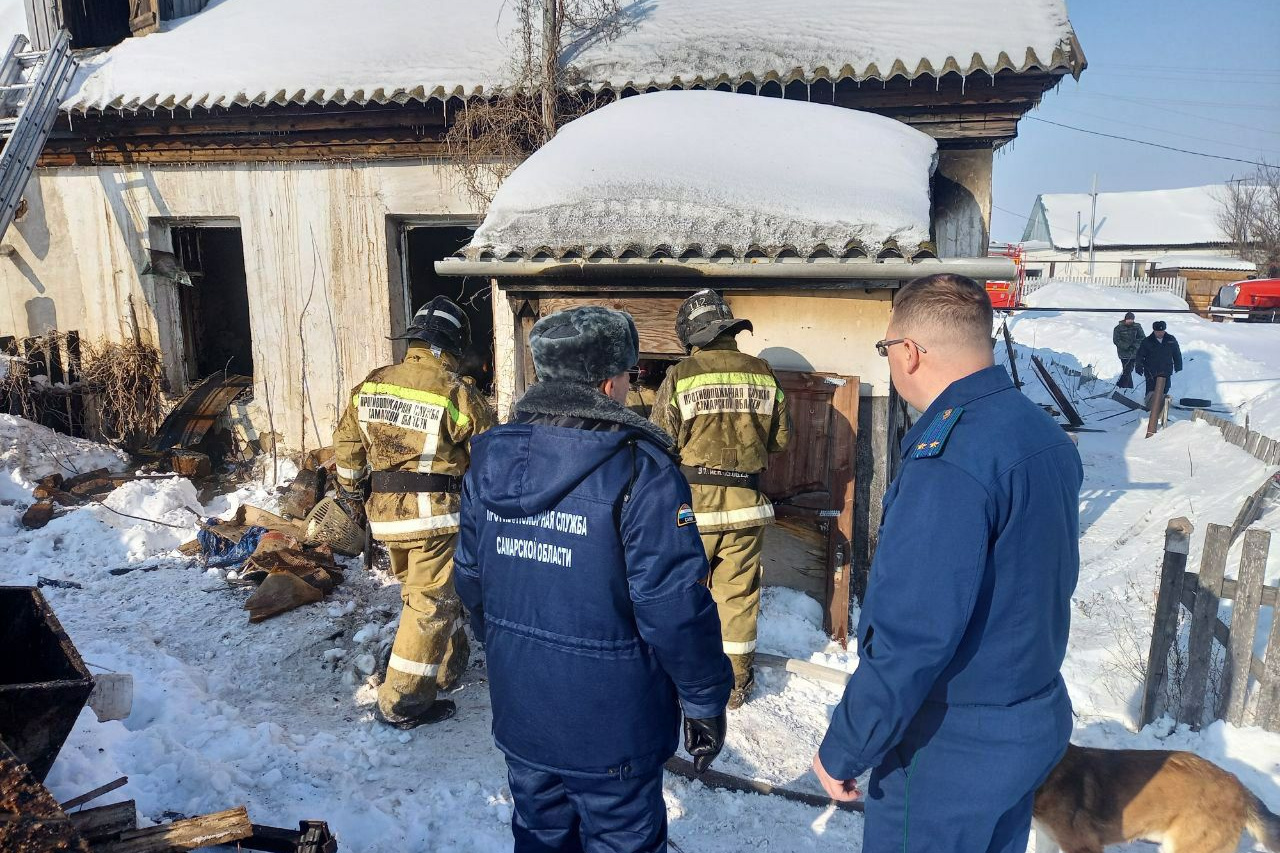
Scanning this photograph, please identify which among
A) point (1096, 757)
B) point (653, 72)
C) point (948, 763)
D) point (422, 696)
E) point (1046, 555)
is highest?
point (653, 72)

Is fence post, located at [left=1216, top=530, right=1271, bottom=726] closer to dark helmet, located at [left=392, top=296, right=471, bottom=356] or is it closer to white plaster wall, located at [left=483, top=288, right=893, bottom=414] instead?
white plaster wall, located at [left=483, top=288, right=893, bottom=414]

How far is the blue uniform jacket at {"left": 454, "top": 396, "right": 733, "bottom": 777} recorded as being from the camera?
2078 mm

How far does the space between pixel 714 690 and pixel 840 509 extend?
121 inches

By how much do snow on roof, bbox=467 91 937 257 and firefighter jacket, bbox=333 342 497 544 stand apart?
118cm

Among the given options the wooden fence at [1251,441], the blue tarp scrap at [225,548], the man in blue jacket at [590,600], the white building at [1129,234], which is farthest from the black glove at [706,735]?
the white building at [1129,234]

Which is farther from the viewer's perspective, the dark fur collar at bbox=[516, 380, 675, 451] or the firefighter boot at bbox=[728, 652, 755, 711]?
the firefighter boot at bbox=[728, 652, 755, 711]

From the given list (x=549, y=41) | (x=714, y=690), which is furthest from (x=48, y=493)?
(x=714, y=690)

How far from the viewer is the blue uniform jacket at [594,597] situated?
2.08m

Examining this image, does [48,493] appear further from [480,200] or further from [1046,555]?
[1046,555]

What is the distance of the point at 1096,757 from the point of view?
2.81 metres

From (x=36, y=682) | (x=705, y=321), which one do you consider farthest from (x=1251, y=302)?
(x=36, y=682)

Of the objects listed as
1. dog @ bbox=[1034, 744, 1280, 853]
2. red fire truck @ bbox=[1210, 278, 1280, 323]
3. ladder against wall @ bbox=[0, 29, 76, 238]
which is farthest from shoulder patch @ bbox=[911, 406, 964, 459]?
red fire truck @ bbox=[1210, 278, 1280, 323]

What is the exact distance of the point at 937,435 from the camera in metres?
1.93

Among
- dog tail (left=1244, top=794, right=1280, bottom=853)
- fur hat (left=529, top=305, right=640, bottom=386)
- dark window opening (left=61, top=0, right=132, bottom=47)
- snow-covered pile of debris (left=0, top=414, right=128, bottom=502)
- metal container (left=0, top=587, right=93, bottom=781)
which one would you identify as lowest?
dog tail (left=1244, top=794, right=1280, bottom=853)
